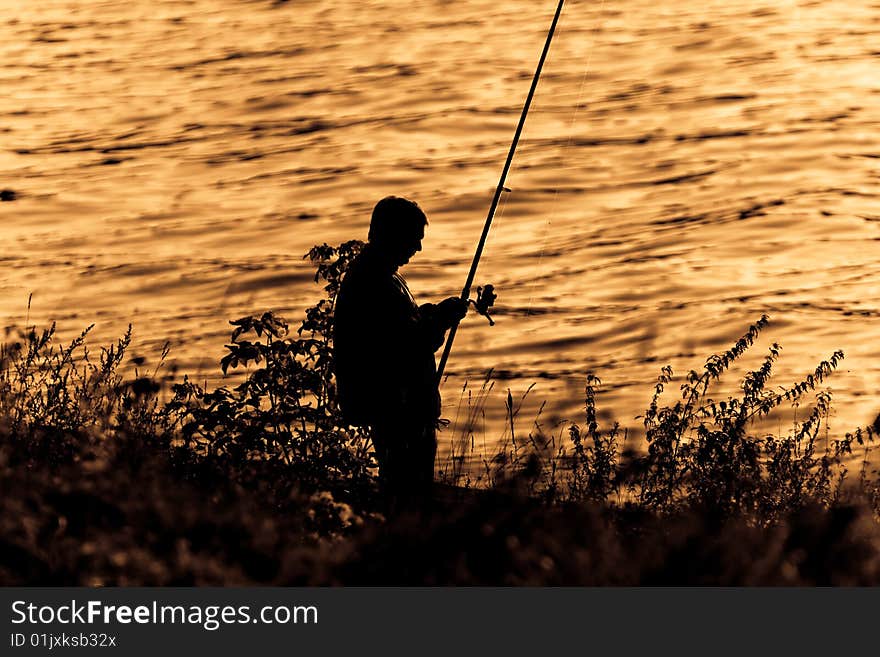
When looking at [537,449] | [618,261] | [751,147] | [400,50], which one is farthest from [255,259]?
[400,50]

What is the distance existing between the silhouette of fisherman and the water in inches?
69.8

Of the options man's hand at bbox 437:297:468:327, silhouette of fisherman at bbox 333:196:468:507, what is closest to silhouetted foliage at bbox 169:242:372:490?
silhouette of fisherman at bbox 333:196:468:507

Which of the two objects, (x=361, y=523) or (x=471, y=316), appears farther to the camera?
(x=471, y=316)

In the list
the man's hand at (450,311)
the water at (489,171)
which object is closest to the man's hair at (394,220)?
the man's hand at (450,311)

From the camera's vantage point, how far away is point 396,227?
6.05 m

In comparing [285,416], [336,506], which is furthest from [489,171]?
[336,506]

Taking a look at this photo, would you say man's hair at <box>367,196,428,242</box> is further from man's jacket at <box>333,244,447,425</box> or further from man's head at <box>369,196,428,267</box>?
man's jacket at <box>333,244,447,425</box>

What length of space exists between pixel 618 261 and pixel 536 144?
586 centimetres

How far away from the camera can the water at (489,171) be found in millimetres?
14453

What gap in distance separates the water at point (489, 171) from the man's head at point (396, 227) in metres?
2.07

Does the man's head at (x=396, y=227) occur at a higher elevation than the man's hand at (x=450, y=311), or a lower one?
higher

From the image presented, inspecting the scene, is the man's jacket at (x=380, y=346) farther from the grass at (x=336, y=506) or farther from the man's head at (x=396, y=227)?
the grass at (x=336, y=506)

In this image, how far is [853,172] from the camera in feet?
69.6

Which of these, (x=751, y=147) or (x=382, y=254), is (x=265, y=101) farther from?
(x=382, y=254)
